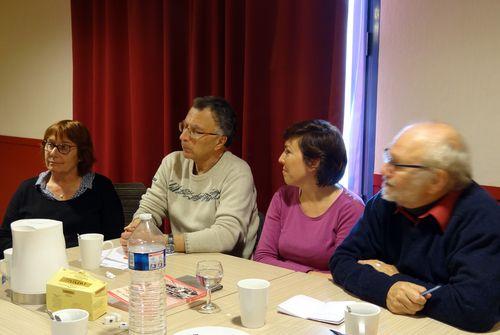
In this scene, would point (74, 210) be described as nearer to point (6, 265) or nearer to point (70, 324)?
point (6, 265)

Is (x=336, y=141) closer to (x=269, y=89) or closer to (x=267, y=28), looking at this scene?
(x=269, y=89)

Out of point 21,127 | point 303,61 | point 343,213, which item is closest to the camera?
point 343,213

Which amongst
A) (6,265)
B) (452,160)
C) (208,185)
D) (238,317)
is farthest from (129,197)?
(452,160)

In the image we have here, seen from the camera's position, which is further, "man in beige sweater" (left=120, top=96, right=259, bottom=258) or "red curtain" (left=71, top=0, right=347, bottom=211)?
"red curtain" (left=71, top=0, right=347, bottom=211)

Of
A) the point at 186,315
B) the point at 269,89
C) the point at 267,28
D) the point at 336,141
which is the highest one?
the point at 267,28

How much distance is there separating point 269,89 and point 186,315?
1.73 metres

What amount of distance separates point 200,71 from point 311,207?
1.31 meters

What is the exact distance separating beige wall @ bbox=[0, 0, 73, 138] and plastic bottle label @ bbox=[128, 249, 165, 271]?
3.46 metres

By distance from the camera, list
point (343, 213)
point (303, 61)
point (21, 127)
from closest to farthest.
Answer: point (343, 213)
point (303, 61)
point (21, 127)

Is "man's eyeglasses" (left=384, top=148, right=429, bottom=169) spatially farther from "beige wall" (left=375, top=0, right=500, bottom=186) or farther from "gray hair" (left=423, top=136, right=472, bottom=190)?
"beige wall" (left=375, top=0, right=500, bottom=186)

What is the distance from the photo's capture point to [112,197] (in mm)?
2838

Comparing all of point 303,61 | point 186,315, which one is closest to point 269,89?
point 303,61

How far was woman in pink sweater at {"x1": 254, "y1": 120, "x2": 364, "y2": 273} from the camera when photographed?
227 centimetres

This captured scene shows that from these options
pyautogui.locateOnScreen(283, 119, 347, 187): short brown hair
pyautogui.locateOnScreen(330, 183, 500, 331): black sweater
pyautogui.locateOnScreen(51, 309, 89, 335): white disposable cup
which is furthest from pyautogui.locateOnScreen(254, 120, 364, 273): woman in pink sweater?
pyautogui.locateOnScreen(51, 309, 89, 335): white disposable cup
